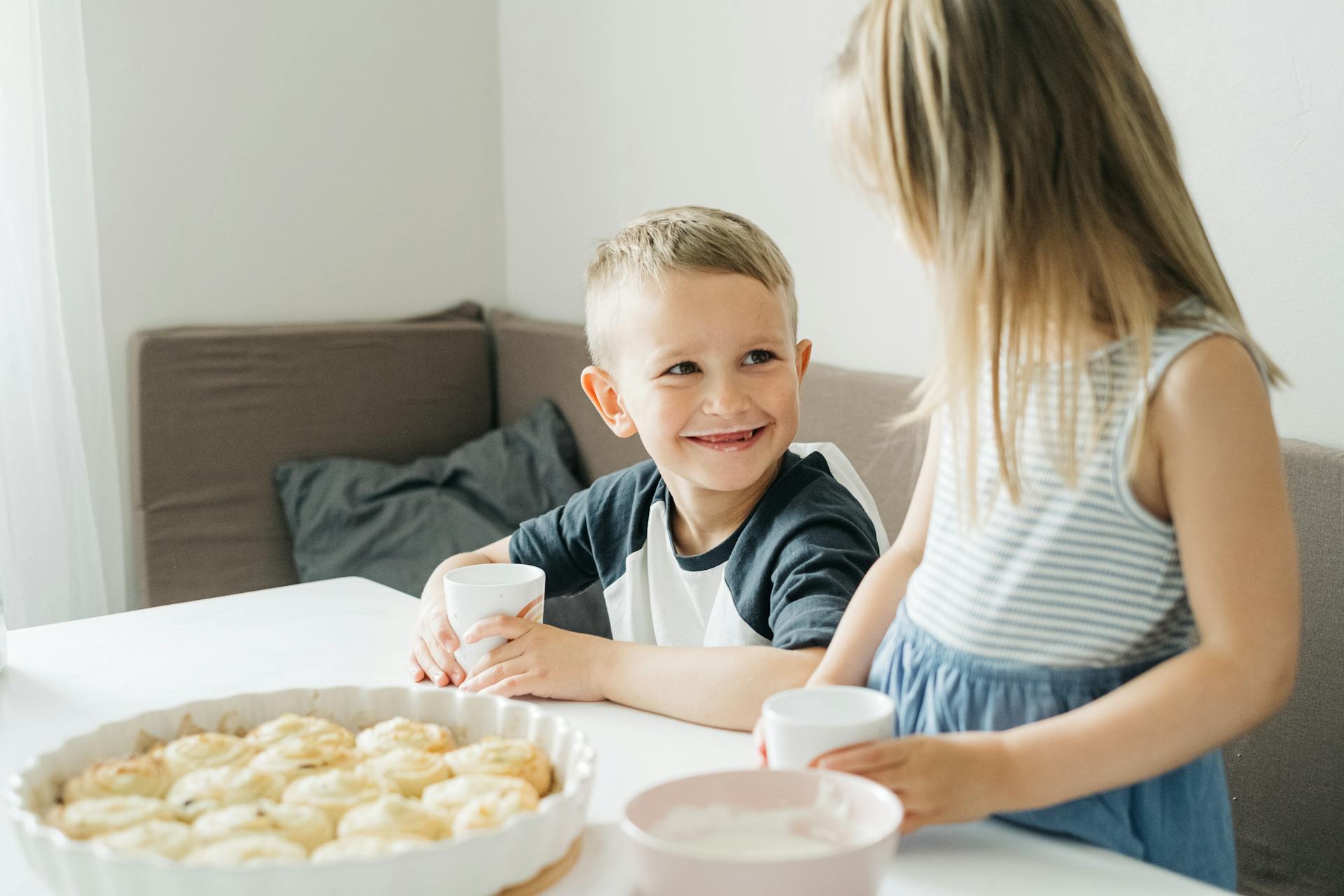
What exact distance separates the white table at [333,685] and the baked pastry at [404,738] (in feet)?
0.34

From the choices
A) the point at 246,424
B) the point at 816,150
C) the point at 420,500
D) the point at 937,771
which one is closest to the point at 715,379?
the point at 937,771

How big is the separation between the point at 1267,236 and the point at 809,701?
3.83 feet

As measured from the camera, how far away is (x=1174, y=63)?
1668 mm

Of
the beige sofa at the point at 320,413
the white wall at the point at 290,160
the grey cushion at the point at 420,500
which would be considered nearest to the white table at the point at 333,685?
the beige sofa at the point at 320,413

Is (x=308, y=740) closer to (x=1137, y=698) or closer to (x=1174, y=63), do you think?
(x=1137, y=698)

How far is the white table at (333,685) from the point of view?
2.26 ft

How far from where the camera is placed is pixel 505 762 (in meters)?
0.71

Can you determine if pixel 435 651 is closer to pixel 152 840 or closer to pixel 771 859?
pixel 152 840

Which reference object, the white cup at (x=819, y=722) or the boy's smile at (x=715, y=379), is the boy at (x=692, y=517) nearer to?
the boy's smile at (x=715, y=379)

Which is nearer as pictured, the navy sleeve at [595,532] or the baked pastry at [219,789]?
the baked pastry at [219,789]

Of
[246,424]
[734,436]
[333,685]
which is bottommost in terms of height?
[246,424]

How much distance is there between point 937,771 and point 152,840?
0.41 metres

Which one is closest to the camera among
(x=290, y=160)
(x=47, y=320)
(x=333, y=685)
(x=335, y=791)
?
(x=335, y=791)

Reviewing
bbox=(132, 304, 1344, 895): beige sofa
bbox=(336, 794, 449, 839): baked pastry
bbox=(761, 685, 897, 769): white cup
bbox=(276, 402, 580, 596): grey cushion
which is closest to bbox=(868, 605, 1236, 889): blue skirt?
bbox=(761, 685, 897, 769): white cup
